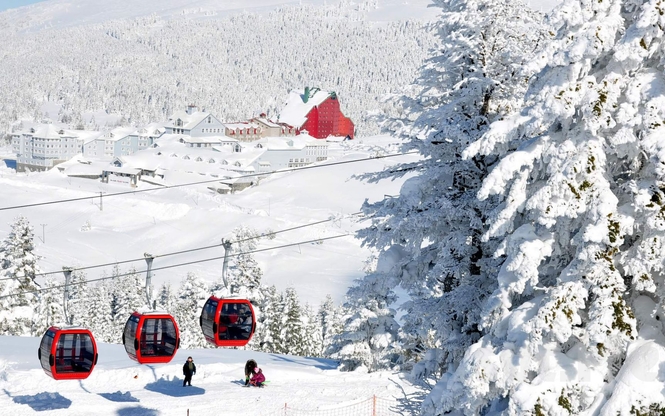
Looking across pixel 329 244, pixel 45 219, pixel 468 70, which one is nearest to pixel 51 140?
pixel 45 219

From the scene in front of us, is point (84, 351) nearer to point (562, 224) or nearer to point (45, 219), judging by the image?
point (562, 224)

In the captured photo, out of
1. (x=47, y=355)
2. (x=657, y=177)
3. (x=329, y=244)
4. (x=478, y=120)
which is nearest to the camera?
(x=657, y=177)

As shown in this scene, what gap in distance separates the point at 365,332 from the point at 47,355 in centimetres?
1532

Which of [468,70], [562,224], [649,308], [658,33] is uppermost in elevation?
→ [468,70]

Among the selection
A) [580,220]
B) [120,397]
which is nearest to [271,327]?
[120,397]

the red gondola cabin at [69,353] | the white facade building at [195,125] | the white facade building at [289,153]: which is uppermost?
the white facade building at [195,125]

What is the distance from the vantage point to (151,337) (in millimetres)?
19656

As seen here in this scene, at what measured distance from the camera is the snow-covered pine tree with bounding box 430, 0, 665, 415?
7.88m

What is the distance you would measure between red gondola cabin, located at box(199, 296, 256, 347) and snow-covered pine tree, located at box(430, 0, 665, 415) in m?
12.1

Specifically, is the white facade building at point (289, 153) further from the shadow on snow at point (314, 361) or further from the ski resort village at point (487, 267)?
the ski resort village at point (487, 267)

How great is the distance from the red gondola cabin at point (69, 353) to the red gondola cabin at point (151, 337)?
0.89m

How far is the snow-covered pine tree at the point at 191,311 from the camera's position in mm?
58844

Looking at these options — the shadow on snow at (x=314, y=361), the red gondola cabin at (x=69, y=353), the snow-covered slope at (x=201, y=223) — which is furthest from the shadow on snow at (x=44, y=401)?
the snow-covered slope at (x=201, y=223)

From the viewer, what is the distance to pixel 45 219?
320 ft
